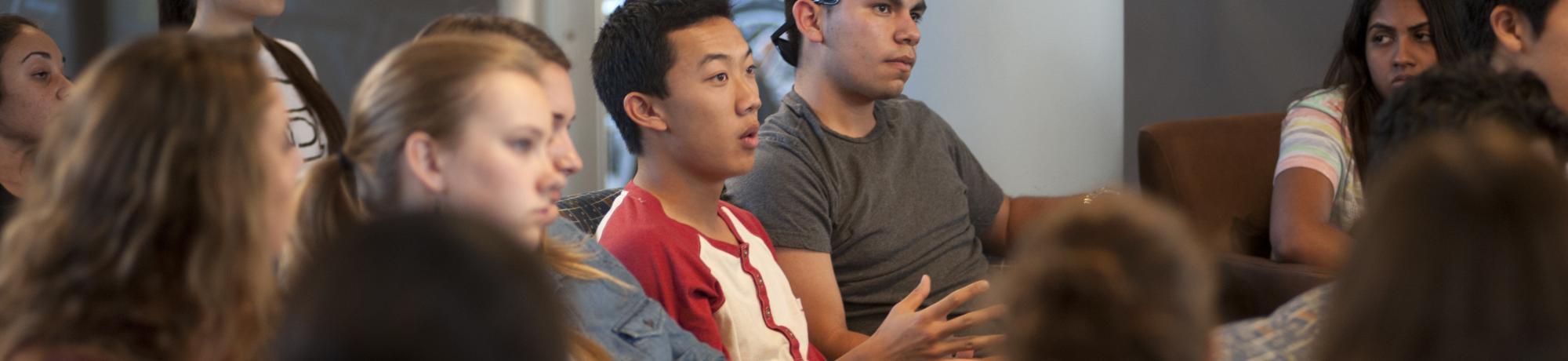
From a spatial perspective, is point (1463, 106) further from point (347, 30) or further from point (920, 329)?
Result: point (347, 30)

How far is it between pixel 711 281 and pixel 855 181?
52cm

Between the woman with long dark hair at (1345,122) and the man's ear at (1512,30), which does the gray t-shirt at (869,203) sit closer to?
the woman with long dark hair at (1345,122)

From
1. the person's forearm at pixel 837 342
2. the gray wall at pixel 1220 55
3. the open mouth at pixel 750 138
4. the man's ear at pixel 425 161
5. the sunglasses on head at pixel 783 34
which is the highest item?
the man's ear at pixel 425 161

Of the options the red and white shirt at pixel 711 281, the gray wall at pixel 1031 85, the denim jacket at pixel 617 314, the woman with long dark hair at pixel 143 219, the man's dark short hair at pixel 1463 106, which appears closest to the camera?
the woman with long dark hair at pixel 143 219

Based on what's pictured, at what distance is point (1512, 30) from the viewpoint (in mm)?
2275

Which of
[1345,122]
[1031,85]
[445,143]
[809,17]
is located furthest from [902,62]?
[1031,85]

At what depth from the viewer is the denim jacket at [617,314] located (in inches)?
60.0

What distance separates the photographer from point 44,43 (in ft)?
7.56

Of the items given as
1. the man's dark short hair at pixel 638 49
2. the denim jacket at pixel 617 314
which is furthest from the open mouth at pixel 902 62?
the denim jacket at pixel 617 314

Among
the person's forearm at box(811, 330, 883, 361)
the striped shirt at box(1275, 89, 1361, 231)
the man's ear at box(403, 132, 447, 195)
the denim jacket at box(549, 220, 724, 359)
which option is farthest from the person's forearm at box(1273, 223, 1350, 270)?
the man's ear at box(403, 132, 447, 195)

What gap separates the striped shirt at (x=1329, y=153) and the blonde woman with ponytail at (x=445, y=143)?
1.54m

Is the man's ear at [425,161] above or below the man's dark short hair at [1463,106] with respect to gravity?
above

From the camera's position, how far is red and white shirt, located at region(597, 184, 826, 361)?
69.7 inches

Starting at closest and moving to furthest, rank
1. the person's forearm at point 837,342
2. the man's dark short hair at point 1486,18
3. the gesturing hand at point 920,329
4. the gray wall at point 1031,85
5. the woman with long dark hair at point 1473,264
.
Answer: the woman with long dark hair at point 1473,264, the gesturing hand at point 920,329, the person's forearm at point 837,342, the man's dark short hair at point 1486,18, the gray wall at point 1031,85
